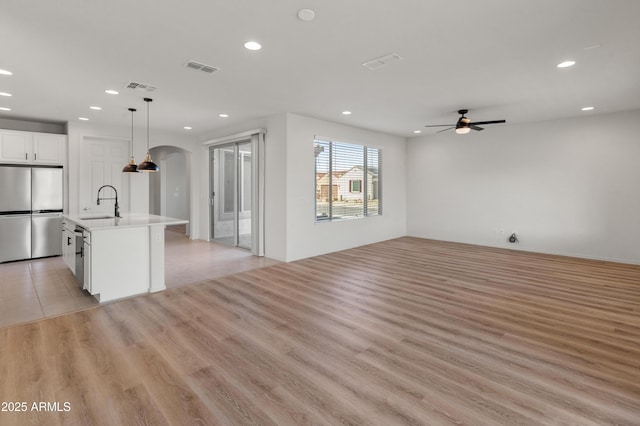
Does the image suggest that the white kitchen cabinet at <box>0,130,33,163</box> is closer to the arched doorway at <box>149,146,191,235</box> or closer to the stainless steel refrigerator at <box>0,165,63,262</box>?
the stainless steel refrigerator at <box>0,165,63,262</box>

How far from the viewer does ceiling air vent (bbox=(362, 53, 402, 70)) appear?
337 centimetres

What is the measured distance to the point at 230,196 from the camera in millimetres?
7918

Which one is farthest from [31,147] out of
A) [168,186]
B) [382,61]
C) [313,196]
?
[382,61]

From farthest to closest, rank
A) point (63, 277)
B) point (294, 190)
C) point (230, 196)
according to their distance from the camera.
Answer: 1. point (230, 196)
2. point (294, 190)
3. point (63, 277)

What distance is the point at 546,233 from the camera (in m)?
6.73

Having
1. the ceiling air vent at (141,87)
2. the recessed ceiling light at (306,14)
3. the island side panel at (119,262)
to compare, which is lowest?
the island side panel at (119,262)

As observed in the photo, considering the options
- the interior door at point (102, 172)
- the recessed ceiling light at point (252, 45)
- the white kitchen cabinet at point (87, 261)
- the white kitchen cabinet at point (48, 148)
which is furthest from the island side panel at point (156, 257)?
the white kitchen cabinet at point (48, 148)

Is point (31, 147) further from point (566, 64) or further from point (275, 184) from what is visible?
point (566, 64)

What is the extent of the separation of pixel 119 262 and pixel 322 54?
354 cm

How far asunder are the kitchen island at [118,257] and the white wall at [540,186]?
6.85m

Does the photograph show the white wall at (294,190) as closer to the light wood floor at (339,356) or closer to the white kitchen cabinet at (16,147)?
the light wood floor at (339,356)

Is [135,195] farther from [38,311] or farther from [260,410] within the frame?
[260,410]

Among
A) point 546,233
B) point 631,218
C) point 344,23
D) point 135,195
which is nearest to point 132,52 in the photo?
point 344,23

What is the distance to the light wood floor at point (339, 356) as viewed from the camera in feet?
6.34
